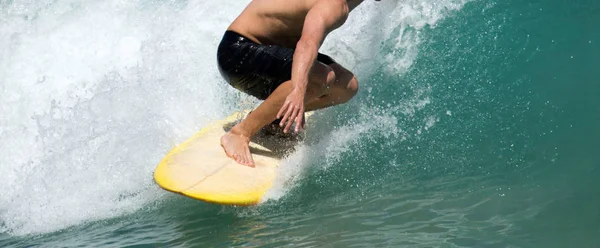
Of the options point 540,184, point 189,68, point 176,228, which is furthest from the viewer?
point 189,68

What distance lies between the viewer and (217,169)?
4.58m

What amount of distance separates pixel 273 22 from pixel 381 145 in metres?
1.12

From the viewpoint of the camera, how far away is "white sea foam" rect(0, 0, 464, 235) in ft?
15.9

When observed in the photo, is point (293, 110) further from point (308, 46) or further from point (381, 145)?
point (381, 145)

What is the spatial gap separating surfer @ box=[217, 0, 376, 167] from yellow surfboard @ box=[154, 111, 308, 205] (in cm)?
12

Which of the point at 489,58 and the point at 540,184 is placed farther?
the point at 489,58

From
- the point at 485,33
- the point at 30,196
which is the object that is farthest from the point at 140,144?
the point at 485,33

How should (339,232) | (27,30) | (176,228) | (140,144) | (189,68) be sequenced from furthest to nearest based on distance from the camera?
(27,30) → (189,68) → (140,144) → (176,228) → (339,232)

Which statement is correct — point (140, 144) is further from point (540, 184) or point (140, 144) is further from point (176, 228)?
point (540, 184)

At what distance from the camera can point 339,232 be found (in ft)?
11.8

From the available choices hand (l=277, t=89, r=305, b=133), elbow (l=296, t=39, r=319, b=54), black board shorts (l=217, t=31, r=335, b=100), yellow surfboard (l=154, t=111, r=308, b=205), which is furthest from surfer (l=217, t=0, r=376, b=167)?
hand (l=277, t=89, r=305, b=133)

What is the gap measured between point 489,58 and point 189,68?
271 cm

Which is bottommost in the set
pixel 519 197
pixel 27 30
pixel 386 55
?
pixel 519 197

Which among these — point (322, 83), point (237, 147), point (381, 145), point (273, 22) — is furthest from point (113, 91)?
point (381, 145)
